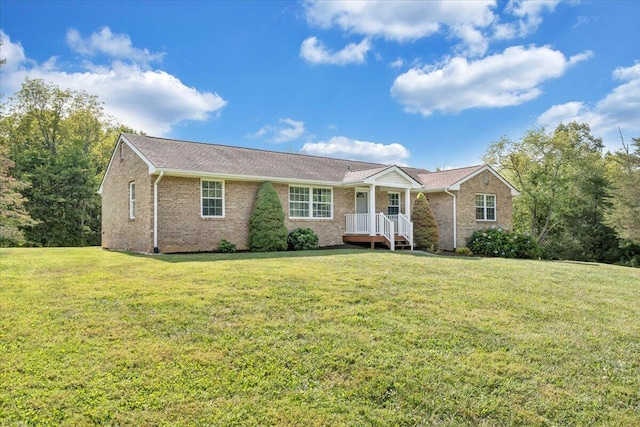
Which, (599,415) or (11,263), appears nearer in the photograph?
(599,415)

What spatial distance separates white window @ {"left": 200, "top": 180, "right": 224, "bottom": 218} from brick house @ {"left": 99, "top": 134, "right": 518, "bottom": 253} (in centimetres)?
4

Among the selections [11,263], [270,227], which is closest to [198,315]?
[11,263]

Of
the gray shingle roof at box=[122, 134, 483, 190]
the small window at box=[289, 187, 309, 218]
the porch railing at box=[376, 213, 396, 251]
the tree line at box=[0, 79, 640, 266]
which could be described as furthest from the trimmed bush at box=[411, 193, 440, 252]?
the tree line at box=[0, 79, 640, 266]

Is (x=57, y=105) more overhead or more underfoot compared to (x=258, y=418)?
more overhead

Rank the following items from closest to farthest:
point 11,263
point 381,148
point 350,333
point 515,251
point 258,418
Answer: point 258,418, point 350,333, point 11,263, point 515,251, point 381,148

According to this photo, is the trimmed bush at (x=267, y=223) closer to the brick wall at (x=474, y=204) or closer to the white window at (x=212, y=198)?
the white window at (x=212, y=198)

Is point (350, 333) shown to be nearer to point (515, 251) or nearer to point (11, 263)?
point (11, 263)

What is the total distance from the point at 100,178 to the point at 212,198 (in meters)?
21.9

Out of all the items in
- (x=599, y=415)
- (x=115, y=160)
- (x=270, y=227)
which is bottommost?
(x=599, y=415)

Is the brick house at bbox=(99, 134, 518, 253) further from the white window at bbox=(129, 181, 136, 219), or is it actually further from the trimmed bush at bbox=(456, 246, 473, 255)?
the trimmed bush at bbox=(456, 246, 473, 255)

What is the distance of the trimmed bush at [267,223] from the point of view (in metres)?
15.8

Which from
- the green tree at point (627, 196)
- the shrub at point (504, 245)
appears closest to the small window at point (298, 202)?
the shrub at point (504, 245)

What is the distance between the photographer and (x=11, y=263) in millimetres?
10867

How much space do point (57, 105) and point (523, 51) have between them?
1530 inches
